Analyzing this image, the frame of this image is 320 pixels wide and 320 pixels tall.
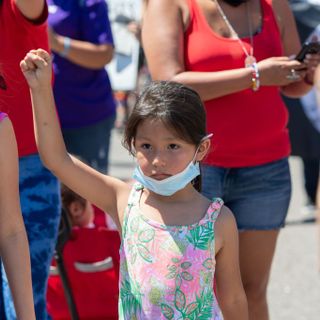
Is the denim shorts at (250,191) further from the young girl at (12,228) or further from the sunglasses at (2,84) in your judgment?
the young girl at (12,228)

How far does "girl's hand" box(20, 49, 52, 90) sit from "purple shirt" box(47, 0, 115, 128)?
230 cm

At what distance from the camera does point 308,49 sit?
372cm

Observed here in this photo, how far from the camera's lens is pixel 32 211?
11.2ft

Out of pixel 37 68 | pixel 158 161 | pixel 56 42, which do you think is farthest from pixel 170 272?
pixel 56 42

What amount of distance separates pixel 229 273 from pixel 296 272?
3.55 meters

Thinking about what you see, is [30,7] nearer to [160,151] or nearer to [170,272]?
[160,151]

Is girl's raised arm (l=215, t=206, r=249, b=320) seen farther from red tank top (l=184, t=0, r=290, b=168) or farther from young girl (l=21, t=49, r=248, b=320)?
red tank top (l=184, t=0, r=290, b=168)

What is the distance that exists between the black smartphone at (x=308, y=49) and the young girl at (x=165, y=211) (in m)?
0.84

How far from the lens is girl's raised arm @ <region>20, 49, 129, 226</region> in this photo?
Result: 286 centimetres

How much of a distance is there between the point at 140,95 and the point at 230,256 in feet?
1.80

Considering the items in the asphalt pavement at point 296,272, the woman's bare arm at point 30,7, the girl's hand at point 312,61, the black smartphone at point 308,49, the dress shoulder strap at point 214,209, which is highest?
the woman's bare arm at point 30,7

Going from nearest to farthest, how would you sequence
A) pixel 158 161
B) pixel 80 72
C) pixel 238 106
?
pixel 158 161, pixel 238 106, pixel 80 72

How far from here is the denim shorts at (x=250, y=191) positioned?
3781mm

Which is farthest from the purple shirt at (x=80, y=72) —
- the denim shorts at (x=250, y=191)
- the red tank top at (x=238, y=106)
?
the denim shorts at (x=250, y=191)
